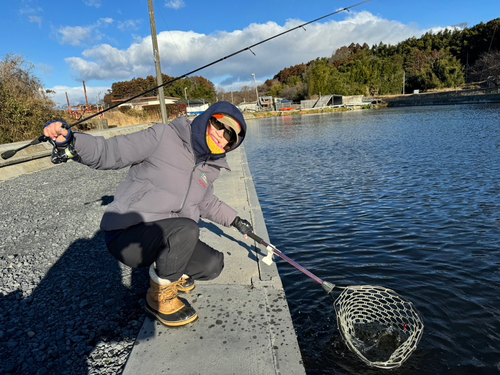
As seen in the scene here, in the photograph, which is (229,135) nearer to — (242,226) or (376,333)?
(242,226)

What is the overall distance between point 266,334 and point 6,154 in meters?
2.45

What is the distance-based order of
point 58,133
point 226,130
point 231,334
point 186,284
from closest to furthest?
point 58,133 < point 231,334 < point 226,130 < point 186,284

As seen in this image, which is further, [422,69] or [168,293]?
[422,69]

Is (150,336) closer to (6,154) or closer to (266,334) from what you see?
(266,334)

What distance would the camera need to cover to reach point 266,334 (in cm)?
271

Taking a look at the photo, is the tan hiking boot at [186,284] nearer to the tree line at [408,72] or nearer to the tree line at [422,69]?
the tree line at [408,72]

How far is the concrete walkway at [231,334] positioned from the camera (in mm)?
2371

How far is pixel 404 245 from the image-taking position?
5320mm

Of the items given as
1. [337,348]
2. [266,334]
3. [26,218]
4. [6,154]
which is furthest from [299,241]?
[26,218]

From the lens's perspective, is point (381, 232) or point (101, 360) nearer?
point (101, 360)

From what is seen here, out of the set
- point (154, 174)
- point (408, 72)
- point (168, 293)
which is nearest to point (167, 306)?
point (168, 293)

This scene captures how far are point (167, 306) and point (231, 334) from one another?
1.88 feet

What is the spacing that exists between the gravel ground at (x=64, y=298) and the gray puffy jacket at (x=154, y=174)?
2.79 feet

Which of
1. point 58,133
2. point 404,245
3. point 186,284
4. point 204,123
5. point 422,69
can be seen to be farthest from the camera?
→ point 422,69
